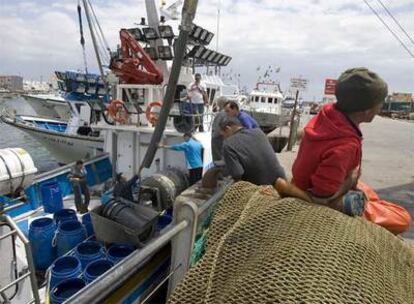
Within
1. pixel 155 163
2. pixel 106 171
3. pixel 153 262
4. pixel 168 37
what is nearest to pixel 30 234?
pixel 153 262

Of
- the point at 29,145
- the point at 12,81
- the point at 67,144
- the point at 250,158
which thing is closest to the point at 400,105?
the point at 29,145

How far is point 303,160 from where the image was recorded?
232 cm

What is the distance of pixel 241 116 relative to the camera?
470 centimetres

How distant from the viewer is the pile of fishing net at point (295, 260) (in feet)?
5.22

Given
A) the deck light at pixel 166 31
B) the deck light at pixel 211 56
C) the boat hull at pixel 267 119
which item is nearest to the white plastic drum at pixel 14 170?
the deck light at pixel 166 31

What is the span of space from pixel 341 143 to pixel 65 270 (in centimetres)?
337

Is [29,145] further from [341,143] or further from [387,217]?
[341,143]

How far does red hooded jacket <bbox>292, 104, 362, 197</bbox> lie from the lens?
2123mm

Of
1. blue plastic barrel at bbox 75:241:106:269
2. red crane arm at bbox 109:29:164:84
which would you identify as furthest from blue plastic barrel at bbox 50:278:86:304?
red crane arm at bbox 109:29:164:84

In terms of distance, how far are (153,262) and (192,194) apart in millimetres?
654

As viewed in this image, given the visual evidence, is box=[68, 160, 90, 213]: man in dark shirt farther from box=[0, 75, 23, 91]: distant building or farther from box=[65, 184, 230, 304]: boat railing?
box=[0, 75, 23, 91]: distant building

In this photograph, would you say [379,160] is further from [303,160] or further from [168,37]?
[303,160]

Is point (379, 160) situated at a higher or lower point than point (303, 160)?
lower

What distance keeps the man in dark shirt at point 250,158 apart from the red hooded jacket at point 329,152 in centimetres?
91
